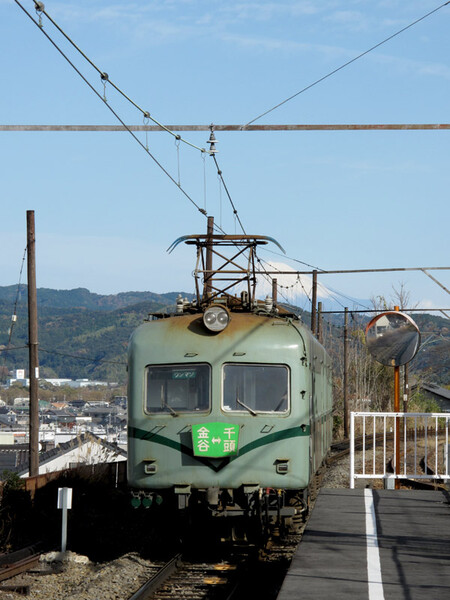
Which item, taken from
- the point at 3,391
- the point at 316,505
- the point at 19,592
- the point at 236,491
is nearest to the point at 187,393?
the point at 236,491

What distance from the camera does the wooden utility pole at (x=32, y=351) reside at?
20.0 metres

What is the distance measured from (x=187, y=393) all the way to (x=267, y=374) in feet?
3.68

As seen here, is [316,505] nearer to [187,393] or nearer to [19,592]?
[187,393]

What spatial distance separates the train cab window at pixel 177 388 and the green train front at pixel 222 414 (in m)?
0.01

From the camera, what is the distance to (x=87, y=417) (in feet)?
458

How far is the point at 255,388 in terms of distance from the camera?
1234 cm

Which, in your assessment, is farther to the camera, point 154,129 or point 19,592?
point 154,129

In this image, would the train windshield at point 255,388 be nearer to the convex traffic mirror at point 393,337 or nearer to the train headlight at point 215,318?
the train headlight at point 215,318

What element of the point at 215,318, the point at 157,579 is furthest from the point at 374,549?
the point at 215,318

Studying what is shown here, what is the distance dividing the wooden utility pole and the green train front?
8.09m

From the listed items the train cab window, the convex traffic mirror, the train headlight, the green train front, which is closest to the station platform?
the green train front

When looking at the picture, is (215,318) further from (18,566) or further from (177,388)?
(18,566)

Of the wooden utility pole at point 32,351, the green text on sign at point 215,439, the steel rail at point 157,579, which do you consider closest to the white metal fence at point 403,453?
the green text on sign at point 215,439

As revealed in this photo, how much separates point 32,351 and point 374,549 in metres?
13.4
